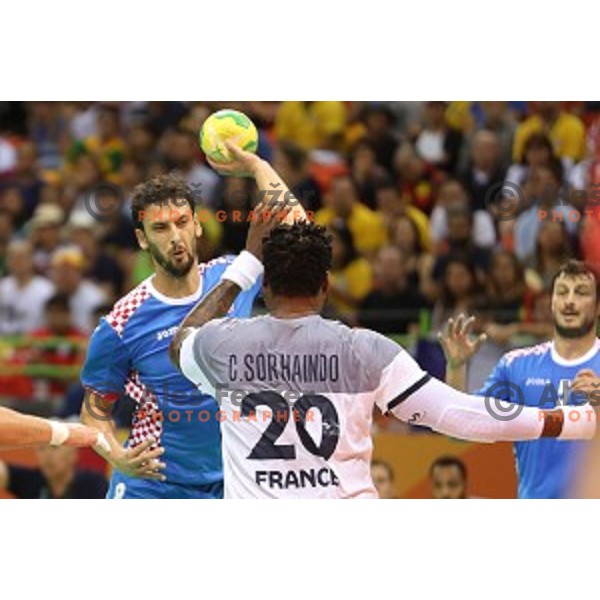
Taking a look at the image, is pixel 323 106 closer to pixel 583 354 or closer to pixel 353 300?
pixel 353 300

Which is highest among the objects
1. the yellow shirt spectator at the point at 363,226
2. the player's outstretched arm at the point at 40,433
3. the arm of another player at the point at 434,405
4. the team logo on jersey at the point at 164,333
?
the yellow shirt spectator at the point at 363,226

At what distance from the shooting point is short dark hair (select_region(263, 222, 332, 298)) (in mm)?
8469

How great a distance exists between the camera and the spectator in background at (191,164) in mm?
16516

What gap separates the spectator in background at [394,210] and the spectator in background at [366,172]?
0.24 feet

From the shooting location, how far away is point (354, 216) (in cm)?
1667

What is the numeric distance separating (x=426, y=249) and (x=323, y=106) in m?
2.87

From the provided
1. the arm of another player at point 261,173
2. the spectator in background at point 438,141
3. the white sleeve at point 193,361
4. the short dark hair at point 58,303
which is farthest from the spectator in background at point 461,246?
the white sleeve at point 193,361

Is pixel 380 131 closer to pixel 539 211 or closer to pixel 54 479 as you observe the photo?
pixel 539 211

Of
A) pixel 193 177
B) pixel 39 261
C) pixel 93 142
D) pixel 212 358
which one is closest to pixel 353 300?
pixel 193 177

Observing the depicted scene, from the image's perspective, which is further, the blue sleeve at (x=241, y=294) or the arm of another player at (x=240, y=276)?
the blue sleeve at (x=241, y=294)

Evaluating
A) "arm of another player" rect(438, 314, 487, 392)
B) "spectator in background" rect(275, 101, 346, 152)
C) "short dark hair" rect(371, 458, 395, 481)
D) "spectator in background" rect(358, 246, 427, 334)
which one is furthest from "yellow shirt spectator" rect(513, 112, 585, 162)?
"arm of another player" rect(438, 314, 487, 392)

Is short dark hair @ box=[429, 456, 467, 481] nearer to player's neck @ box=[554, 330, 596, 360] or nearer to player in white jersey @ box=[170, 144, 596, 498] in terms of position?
player's neck @ box=[554, 330, 596, 360]

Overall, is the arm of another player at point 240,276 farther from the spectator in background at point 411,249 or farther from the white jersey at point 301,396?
the spectator in background at point 411,249

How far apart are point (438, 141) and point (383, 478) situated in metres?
5.63
